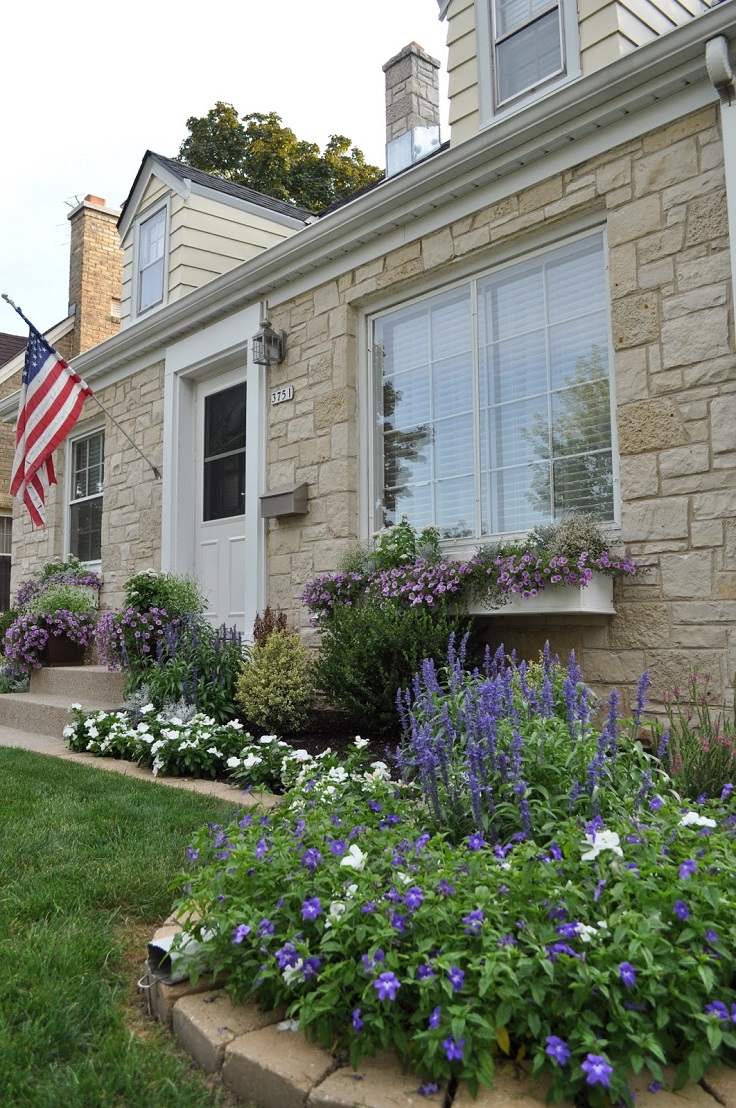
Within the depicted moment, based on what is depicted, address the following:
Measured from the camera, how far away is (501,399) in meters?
5.45

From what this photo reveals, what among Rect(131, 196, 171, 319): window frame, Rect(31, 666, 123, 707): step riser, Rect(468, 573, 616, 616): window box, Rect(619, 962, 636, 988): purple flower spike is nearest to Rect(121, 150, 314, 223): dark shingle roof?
Rect(131, 196, 171, 319): window frame

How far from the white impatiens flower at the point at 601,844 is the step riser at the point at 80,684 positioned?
4.94 m

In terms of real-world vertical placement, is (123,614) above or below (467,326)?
below

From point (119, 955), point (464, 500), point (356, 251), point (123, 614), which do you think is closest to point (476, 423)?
point (464, 500)

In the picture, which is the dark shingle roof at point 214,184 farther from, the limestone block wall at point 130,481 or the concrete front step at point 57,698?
the concrete front step at point 57,698

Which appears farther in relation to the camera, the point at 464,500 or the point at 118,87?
the point at 118,87

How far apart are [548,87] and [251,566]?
399 centimetres

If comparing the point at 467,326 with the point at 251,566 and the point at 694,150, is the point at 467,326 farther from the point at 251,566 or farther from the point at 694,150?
the point at 251,566

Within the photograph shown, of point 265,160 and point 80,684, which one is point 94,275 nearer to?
point 265,160

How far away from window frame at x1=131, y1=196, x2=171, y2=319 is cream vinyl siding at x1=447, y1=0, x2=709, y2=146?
3949mm

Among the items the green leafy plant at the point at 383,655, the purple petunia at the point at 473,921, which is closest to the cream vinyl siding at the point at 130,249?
the green leafy plant at the point at 383,655

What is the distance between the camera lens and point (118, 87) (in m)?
8.16

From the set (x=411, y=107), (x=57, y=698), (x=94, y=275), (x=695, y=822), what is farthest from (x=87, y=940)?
(x=94, y=275)

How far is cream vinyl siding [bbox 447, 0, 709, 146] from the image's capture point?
5.20m
